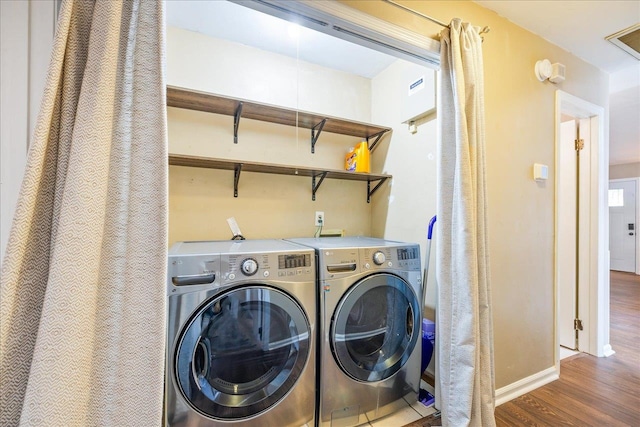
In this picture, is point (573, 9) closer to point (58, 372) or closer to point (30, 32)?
point (30, 32)

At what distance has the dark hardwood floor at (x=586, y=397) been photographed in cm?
153

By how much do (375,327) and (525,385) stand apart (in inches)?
47.5

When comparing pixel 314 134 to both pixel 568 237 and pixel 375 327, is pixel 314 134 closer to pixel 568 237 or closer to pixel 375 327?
pixel 375 327

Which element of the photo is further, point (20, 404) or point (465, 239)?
point (465, 239)

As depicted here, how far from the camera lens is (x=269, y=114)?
6.59 ft

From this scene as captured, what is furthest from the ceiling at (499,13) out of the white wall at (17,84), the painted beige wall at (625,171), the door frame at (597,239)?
the painted beige wall at (625,171)

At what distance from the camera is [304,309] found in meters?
1.31

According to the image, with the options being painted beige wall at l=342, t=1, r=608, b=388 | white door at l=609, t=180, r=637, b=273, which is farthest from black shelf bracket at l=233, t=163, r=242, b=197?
white door at l=609, t=180, r=637, b=273

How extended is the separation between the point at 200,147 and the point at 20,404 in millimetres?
1584

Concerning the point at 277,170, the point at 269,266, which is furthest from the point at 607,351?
the point at 277,170

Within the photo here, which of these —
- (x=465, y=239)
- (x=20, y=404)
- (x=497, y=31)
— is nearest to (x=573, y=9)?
(x=497, y=31)

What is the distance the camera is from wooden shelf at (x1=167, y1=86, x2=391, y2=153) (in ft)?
5.72

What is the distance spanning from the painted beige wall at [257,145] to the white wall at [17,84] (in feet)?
3.54

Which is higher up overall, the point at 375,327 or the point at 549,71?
the point at 549,71
